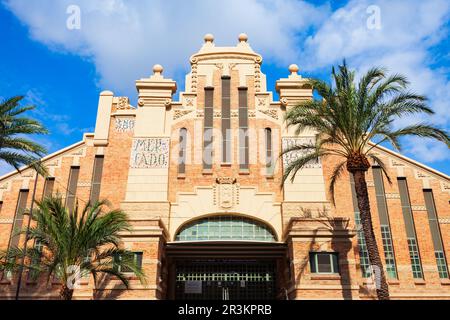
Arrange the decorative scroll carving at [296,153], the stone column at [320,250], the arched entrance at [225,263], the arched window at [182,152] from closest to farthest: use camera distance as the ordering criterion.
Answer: the stone column at [320,250] → the arched entrance at [225,263] → the decorative scroll carving at [296,153] → the arched window at [182,152]

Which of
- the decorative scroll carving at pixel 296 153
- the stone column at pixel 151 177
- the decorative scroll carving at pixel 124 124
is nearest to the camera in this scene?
the stone column at pixel 151 177

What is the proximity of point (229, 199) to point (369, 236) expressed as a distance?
27.6 ft

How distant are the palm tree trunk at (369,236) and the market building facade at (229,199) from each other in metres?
3.07

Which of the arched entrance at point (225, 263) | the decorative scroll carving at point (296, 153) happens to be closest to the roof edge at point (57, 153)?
the arched entrance at point (225, 263)

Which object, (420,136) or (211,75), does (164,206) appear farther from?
(420,136)

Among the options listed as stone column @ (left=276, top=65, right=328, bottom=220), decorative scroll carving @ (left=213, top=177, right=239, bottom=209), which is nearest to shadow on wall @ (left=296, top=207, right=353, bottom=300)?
stone column @ (left=276, top=65, right=328, bottom=220)

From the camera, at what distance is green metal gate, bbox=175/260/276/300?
23562 millimetres

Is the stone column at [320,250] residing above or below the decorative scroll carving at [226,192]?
below

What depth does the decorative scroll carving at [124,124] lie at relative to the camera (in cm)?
2628

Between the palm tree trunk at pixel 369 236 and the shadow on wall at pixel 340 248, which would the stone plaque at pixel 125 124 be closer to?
the shadow on wall at pixel 340 248
